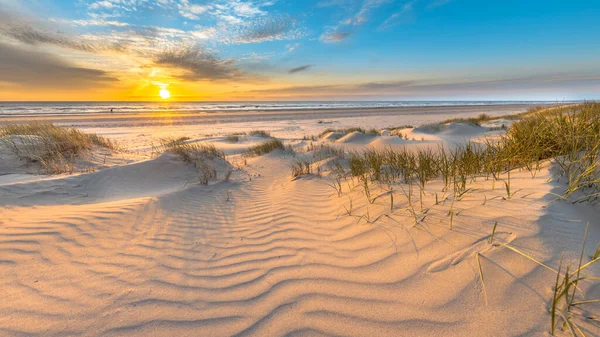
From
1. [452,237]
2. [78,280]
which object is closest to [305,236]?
[452,237]

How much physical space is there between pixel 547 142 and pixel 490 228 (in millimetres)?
2923

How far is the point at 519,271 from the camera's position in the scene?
1.82 metres

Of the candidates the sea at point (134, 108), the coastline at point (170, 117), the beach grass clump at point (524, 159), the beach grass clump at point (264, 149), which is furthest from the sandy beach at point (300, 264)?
the sea at point (134, 108)

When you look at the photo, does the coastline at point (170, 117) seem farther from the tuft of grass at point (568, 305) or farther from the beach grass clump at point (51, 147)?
the tuft of grass at point (568, 305)

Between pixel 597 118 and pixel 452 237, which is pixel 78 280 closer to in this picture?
pixel 452 237

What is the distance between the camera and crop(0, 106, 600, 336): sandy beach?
1.76 m

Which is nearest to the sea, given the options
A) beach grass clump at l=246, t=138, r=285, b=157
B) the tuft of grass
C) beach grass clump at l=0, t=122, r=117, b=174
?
beach grass clump at l=246, t=138, r=285, b=157

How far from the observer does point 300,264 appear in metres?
2.51

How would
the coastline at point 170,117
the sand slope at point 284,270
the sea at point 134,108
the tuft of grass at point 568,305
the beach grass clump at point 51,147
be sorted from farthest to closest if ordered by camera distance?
the sea at point 134,108 < the coastline at point 170,117 < the beach grass clump at point 51,147 < the sand slope at point 284,270 < the tuft of grass at point 568,305

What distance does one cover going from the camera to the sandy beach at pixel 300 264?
5.78ft

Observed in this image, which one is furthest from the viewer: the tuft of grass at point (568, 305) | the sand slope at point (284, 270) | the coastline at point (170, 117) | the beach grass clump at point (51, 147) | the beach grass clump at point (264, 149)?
the coastline at point (170, 117)

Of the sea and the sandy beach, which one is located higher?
the sea

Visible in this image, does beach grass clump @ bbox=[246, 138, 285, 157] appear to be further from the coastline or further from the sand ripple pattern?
the coastline

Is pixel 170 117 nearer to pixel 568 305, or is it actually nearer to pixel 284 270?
pixel 284 270
